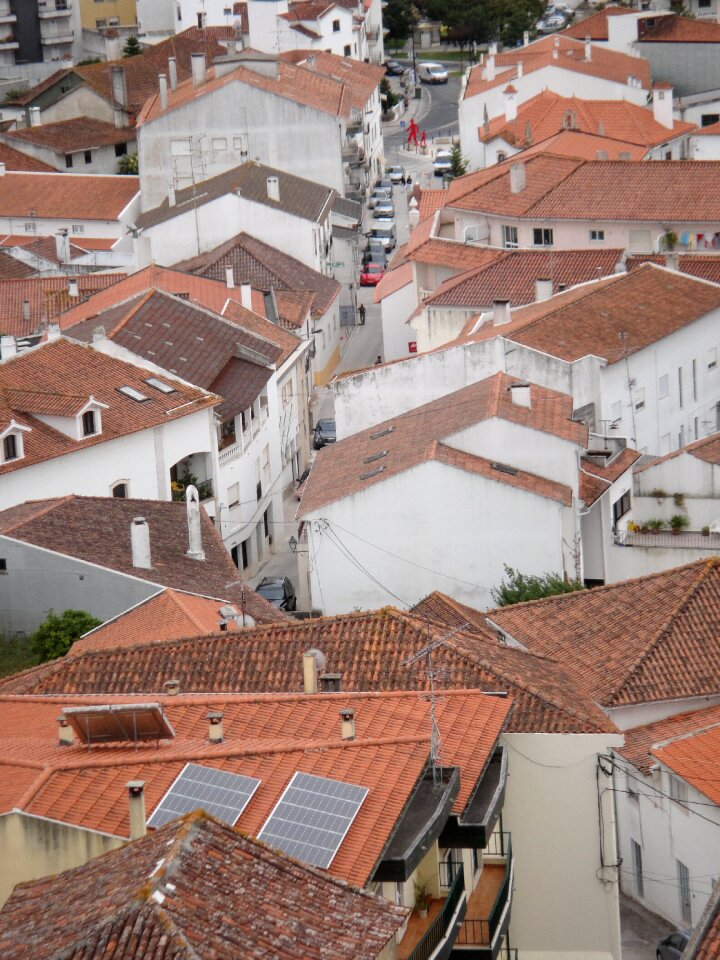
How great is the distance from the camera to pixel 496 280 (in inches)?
2990

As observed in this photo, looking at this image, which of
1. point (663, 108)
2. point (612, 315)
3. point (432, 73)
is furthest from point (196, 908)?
point (432, 73)

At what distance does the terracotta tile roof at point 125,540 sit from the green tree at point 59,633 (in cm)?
156

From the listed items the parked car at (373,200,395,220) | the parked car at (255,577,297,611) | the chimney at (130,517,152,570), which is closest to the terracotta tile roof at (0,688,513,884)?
the chimney at (130,517,152,570)

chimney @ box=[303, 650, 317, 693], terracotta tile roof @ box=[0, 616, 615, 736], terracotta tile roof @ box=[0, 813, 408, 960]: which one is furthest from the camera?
terracotta tile roof @ box=[0, 616, 615, 736]

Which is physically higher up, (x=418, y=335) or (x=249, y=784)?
(x=249, y=784)

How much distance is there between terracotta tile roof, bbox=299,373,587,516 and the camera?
52906 mm

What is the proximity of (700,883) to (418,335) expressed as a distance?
133 ft

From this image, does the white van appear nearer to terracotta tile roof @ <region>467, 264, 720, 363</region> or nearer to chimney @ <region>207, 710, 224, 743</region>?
terracotta tile roof @ <region>467, 264, 720, 363</region>

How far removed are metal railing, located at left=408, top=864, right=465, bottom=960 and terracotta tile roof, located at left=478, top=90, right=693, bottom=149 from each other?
2886 inches

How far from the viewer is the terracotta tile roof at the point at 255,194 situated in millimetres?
89125

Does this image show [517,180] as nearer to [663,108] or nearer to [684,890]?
[663,108]

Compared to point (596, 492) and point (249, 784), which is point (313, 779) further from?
point (596, 492)

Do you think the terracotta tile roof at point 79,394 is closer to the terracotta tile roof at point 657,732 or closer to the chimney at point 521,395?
the chimney at point 521,395

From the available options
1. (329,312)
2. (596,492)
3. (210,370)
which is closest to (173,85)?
(329,312)
